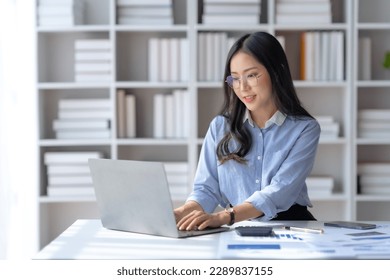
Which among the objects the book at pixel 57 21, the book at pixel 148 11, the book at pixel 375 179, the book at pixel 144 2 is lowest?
the book at pixel 375 179

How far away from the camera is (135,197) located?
2.05m

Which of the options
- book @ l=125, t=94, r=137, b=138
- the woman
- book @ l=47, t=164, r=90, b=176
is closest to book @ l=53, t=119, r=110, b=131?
book @ l=125, t=94, r=137, b=138

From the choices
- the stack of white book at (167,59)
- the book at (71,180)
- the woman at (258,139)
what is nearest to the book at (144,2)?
the stack of white book at (167,59)

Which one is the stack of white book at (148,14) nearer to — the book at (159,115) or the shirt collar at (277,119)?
the book at (159,115)

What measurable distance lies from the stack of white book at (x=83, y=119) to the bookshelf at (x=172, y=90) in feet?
0.18

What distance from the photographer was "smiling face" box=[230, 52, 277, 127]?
249 cm

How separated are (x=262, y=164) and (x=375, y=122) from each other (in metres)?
2.01

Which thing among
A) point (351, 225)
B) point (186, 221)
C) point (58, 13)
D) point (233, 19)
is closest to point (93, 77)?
point (58, 13)

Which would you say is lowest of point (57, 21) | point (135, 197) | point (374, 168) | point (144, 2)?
point (374, 168)

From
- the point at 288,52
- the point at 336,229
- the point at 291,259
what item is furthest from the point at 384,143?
the point at 291,259

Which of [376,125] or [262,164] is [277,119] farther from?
[376,125]

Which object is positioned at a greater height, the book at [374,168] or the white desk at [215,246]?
the white desk at [215,246]

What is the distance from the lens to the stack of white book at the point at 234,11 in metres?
4.35

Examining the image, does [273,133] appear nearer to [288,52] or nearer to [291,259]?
[291,259]
